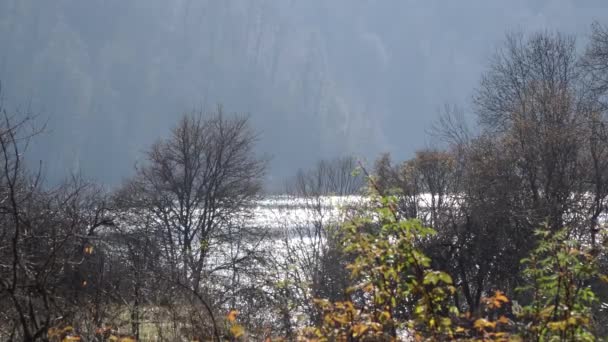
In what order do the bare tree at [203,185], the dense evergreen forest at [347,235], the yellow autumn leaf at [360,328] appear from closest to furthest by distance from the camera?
the yellow autumn leaf at [360,328] < the dense evergreen forest at [347,235] < the bare tree at [203,185]

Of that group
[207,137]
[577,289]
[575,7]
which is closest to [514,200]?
[577,289]

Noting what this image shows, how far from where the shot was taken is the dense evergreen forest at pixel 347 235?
147 inches

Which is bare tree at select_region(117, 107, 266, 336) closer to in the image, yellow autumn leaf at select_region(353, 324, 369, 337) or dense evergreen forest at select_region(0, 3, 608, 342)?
dense evergreen forest at select_region(0, 3, 608, 342)

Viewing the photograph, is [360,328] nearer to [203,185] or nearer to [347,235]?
[347,235]

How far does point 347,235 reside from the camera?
3721 millimetres

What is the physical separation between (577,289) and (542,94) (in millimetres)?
16573

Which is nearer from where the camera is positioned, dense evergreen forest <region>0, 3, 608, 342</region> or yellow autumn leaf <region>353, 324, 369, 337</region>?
yellow autumn leaf <region>353, 324, 369, 337</region>

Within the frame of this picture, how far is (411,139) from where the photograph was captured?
148m

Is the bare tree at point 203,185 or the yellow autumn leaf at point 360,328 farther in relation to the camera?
the bare tree at point 203,185

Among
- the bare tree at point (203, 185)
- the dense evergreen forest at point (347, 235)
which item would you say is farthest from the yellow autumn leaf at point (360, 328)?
the bare tree at point (203, 185)

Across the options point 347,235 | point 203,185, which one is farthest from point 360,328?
point 203,185

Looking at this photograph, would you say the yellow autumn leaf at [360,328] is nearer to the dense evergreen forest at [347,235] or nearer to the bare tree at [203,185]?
the dense evergreen forest at [347,235]

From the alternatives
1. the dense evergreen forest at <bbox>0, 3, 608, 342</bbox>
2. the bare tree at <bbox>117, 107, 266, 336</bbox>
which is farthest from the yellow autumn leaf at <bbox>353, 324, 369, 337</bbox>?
the bare tree at <bbox>117, 107, 266, 336</bbox>

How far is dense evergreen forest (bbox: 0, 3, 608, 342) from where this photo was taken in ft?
12.2
